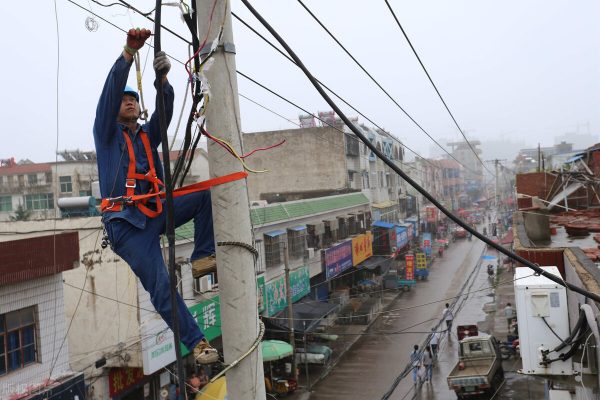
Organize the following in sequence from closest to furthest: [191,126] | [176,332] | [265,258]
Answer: [176,332]
[191,126]
[265,258]

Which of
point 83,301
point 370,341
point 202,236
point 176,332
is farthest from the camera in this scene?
point 370,341

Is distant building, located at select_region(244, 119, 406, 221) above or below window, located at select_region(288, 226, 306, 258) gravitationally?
above

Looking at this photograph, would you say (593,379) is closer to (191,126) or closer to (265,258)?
(191,126)

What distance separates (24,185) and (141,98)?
42.8 m

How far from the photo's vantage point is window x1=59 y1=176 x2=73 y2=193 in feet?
123

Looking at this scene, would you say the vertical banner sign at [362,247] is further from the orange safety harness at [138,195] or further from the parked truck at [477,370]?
the orange safety harness at [138,195]

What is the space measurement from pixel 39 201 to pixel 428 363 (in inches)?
1268

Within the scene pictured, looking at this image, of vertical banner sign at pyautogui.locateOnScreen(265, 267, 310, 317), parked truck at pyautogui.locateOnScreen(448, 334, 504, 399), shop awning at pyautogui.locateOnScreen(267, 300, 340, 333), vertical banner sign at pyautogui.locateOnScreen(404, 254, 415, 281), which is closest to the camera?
parked truck at pyautogui.locateOnScreen(448, 334, 504, 399)

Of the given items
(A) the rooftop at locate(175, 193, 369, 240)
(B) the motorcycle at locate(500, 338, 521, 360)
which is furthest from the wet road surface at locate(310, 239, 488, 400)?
(A) the rooftop at locate(175, 193, 369, 240)

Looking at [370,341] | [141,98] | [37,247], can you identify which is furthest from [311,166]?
[141,98]

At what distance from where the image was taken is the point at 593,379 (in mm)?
6203

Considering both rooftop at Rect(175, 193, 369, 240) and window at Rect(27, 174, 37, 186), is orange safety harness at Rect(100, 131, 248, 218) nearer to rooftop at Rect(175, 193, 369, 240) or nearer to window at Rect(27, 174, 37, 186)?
rooftop at Rect(175, 193, 369, 240)

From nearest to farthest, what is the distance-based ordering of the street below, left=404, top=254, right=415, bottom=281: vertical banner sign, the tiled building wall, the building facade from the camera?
the building facade, the tiled building wall, the street below, left=404, top=254, right=415, bottom=281: vertical banner sign

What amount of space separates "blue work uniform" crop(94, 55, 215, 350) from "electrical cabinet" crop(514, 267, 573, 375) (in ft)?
17.1
